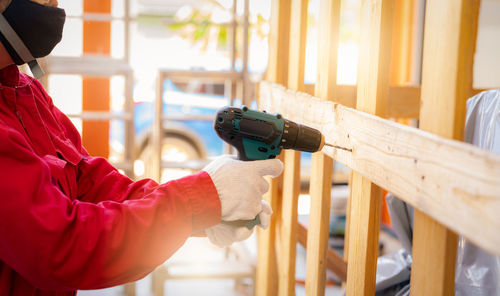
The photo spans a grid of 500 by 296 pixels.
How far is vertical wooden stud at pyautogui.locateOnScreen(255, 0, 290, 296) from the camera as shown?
1766 millimetres

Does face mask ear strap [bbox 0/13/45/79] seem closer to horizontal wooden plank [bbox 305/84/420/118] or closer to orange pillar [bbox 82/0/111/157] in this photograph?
horizontal wooden plank [bbox 305/84/420/118]

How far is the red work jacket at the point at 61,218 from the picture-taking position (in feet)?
2.90

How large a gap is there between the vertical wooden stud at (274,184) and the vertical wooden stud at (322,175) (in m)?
0.39

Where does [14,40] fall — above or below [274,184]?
above

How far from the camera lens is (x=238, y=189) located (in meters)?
1.14

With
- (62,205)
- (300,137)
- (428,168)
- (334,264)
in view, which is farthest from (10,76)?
(334,264)

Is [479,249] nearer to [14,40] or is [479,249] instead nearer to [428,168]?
[428,168]

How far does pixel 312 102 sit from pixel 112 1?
2.78 meters

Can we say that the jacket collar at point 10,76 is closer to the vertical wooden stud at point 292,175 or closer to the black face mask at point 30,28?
the black face mask at point 30,28

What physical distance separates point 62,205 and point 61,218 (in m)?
0.03

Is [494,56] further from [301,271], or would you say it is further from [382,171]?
[382,171]

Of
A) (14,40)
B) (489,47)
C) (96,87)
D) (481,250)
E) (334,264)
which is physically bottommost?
(334,264)

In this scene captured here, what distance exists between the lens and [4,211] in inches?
34.0

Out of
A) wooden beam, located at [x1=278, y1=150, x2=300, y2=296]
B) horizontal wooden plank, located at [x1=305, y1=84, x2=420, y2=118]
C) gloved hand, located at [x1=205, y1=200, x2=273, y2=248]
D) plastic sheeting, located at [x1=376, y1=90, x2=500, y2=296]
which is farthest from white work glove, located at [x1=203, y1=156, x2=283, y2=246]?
horizontal wooden plank, located at [x1=305, y1=84, x2=420, y2=118]
